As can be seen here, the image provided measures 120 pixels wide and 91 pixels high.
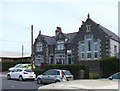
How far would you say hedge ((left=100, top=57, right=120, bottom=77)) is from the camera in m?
31.7

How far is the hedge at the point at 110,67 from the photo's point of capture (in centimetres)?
3170

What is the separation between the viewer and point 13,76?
3216 centimetres

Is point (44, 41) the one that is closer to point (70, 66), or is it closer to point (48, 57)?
point (48, 57)

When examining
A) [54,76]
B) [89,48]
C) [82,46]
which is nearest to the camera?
[54,76]

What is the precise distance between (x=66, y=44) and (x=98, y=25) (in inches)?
329

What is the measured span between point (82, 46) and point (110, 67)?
22297 millimetres

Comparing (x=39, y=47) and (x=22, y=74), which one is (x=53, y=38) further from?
(x=22, y=74)

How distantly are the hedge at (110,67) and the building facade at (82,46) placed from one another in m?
13.6

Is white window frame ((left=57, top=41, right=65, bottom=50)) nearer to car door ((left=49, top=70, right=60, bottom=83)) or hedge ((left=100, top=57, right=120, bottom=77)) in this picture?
hedge ((left=100, top=57, right=120, bottom=77))

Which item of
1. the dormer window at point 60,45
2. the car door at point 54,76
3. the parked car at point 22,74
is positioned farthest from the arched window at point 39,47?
the car door at point 54,76

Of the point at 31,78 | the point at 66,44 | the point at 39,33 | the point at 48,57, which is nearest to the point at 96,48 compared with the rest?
the point at 66,44

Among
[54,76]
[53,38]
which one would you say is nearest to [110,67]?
→ [54,76]

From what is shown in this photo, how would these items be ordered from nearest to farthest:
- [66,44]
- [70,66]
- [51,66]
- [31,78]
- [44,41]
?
[31,78] → [70,66] → [51,66] → [66,44] → [44,41]

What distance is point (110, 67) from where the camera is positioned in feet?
105
